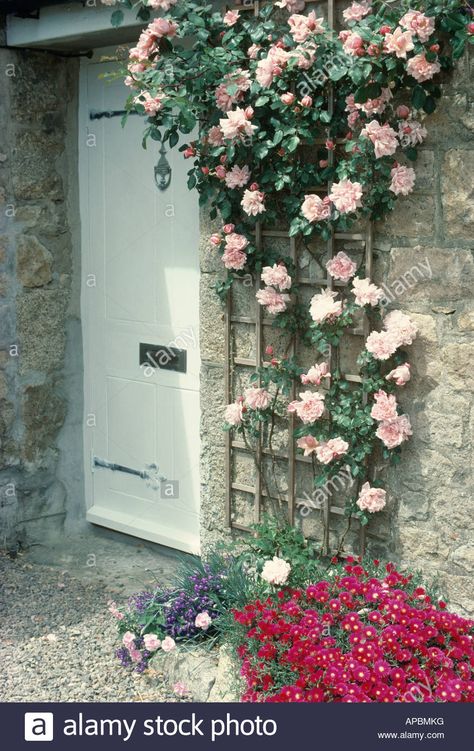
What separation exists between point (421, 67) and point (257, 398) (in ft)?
4.79

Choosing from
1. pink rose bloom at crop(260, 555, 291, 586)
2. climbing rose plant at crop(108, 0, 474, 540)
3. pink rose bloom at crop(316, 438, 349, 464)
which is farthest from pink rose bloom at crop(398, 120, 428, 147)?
pink rose bloom at crop(260, 555, 291, 586)

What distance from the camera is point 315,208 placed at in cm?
394

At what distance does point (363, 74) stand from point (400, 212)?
517 millimetres

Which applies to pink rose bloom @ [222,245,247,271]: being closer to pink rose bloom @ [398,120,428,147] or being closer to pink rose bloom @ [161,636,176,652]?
pink rose bloom @ [398,120,428,147]

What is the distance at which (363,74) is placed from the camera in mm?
3684

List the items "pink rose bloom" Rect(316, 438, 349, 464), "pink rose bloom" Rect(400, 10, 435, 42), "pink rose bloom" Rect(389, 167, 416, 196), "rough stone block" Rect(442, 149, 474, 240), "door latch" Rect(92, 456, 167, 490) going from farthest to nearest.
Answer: "door latch" Rect(92, 456, 167, 490) → "pink rose bloom" Rect(316, 438, 349, 464) → "pink rose bloom" Rect(389, 167, 416, 196) → "rough stone block" Rect(442, 149, 474, 240) → "pink rose bloom" Rect(400, 10, 435, 42)

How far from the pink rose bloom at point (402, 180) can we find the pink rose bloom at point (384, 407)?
748mm

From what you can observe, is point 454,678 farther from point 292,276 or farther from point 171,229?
point 171,229

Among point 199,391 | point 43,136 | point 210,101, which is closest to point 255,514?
point 199,391

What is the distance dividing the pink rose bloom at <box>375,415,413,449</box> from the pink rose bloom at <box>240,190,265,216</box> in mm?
975

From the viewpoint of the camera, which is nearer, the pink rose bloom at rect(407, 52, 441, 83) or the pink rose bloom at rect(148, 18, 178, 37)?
the pink rose bloom at rect(407, 52, 441, 83)

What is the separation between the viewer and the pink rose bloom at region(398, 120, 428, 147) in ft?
12.2

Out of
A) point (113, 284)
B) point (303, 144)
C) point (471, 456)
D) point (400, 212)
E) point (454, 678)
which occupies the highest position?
point (303, 144)

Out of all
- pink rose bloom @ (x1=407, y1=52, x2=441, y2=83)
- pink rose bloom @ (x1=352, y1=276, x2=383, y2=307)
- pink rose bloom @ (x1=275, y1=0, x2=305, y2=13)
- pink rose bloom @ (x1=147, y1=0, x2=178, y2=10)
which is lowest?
pink rose bloom @ (x1=352, y1=276, x2=383, y2=307)
